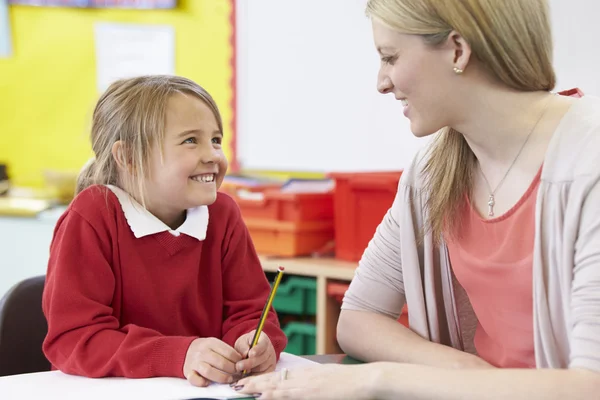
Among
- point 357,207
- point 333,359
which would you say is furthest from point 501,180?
point 357,207

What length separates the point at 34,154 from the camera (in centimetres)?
334

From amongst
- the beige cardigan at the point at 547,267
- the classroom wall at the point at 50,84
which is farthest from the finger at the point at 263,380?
the classroom wall at the point at 50,84

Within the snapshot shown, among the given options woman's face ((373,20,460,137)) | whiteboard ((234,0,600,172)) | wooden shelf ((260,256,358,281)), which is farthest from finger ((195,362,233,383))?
whiteboard ((234,0,600,172))

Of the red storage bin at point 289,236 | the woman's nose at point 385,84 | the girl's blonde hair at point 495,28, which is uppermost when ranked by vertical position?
the girl's blonde hair at point 495,28

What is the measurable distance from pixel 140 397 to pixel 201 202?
37 cm

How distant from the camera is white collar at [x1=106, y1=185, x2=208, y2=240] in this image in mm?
1299

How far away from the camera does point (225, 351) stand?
3.75 feet

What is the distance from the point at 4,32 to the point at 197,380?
261 cm

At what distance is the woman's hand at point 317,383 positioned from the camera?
39.6 inches

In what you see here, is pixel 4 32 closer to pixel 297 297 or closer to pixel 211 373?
pixel 297 297

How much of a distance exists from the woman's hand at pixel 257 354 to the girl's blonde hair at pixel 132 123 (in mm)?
300

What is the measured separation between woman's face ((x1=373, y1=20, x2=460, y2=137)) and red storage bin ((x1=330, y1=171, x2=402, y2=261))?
1.11m

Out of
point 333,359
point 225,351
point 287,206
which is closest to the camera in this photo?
point 225,351

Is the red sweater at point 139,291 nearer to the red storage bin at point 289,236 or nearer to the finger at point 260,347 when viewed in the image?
the finger at point 260,347
